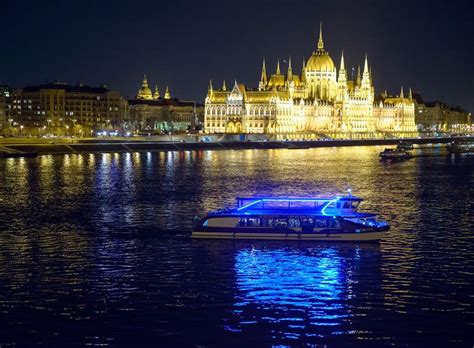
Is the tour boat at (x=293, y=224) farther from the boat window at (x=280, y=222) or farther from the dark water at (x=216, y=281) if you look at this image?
the dark water at (x=216, y=281)

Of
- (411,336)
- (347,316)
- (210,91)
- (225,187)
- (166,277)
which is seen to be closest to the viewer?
(411,336)

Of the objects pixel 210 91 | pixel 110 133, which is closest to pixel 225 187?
pixel 110 133

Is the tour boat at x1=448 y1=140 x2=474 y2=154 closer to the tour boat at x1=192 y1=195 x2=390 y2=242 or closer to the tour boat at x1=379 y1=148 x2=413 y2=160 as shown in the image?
the tour boat at x1=379 y1=148 x2=413 y2=160

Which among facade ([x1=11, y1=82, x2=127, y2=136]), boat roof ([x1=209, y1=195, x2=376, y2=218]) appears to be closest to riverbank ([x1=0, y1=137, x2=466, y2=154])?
facade ([x1=11, y1=82, x2=127, y2=136])

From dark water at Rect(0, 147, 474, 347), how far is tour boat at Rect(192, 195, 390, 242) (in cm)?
79

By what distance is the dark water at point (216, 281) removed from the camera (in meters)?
23.2

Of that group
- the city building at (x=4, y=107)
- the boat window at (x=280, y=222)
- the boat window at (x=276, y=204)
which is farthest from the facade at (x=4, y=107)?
the boat window at (x=280, y=222)

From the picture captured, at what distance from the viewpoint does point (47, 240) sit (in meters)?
37.9

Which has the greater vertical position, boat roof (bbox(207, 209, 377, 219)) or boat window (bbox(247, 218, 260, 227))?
boat roof (bbox(207, 209, 377, 219))

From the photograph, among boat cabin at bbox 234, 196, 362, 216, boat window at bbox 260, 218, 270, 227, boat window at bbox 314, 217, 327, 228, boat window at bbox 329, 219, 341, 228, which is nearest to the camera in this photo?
boat window at bbox 329, 219, 341, 228

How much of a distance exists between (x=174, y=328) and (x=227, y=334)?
1.69 metres

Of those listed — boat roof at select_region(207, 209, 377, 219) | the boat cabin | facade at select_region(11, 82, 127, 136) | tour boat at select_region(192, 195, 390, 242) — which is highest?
facade at select_region(11, 82, 127, 136)

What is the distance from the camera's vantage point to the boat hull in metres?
37.0

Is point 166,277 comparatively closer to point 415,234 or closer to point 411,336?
point 411,336
